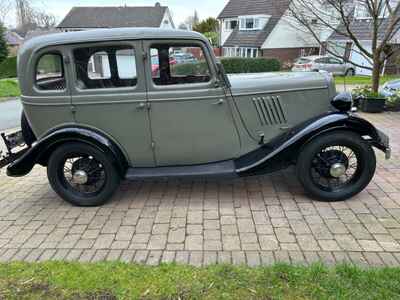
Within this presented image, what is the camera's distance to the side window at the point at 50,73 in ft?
11.6

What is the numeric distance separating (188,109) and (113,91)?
2.75 ft

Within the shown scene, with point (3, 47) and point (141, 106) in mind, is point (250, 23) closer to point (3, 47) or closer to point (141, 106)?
point (3, 47)

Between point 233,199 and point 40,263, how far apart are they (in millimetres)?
2126

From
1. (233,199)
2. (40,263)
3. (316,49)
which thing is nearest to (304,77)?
(233,199)

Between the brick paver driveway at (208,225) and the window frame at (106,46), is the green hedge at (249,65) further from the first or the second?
the window frame at (106,46)

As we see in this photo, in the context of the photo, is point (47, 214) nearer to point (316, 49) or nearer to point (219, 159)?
point (219, 159)

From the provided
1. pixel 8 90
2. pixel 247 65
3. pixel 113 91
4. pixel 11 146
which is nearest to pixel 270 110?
pixel 113 91

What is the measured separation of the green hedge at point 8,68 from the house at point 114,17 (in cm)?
1819

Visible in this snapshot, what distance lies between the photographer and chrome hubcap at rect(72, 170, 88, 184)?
379 cm

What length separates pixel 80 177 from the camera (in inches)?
149

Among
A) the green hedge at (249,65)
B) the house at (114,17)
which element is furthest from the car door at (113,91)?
the house at (114,17)

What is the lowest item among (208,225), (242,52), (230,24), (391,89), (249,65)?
(208,225)

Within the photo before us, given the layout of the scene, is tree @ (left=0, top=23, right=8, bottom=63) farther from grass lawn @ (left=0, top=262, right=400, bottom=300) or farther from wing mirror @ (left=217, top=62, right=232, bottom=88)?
grass lawn @ (left=0, top=262, right=400, bottom=300)

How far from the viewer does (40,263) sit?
9.18 ft
